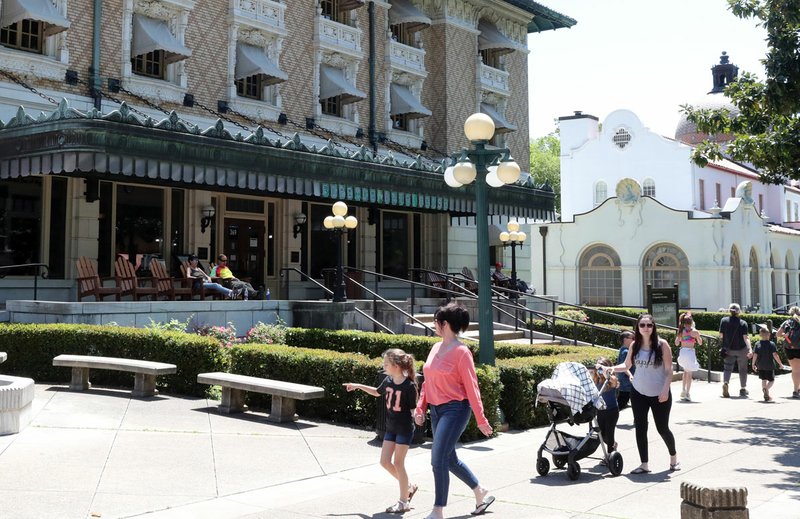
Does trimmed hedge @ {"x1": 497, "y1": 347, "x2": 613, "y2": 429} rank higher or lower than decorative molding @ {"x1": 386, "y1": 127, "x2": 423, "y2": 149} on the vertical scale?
lower

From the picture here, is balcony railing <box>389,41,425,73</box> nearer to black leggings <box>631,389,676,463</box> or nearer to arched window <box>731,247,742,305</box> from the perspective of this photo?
arched window <box>731,247,742,305</box>

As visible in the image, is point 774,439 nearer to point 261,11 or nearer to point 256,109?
point 256,109

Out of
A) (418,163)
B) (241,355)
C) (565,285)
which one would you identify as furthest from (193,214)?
(565,285)

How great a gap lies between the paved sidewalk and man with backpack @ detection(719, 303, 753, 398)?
11.8 feet

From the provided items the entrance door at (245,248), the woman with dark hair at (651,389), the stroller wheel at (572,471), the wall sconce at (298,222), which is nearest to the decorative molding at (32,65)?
the entrance door at (245,248)

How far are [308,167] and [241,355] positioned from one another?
7.30 meters

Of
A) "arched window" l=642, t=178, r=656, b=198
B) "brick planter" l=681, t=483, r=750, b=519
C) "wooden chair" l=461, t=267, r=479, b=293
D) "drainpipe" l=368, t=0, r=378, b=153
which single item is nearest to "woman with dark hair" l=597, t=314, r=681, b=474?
"brick planter" l=681, t=483, r=750, b=519

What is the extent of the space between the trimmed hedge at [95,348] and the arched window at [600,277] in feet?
89.4

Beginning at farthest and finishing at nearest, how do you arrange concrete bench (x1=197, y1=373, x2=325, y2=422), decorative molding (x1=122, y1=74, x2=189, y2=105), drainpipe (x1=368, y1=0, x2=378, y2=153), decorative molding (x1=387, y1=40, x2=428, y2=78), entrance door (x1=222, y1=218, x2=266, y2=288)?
decorative molding (x1=387, y1=40, x2=428, y2=78), drainpipe (x1=368, y1=0, x2=378, y2=153), entrance door (x1=222, y1=218, x2=266, y2=288), decorative molding (x1=122, y1=74, x2=189, y2=105), concrete bench (x1=197, y1=373, x2=325, y2=422)

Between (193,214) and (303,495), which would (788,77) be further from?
(193,214)

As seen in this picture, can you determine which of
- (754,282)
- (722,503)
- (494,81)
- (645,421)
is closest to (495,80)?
(494,81)

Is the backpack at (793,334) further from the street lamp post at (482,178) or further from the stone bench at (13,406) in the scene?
the stone bench at (13,406)

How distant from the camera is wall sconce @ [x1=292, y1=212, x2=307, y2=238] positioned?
23709 mm

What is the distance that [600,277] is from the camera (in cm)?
3778
